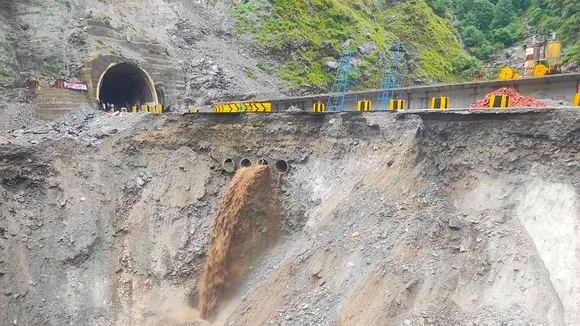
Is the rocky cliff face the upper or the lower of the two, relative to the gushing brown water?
upper

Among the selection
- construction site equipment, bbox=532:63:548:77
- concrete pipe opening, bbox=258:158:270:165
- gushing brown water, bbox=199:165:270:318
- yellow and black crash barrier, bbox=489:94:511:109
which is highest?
construction site equipment, bbox=532:63:548:77

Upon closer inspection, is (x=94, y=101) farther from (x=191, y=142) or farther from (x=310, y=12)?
(x=310, y=12)

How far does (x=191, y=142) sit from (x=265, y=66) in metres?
16.8

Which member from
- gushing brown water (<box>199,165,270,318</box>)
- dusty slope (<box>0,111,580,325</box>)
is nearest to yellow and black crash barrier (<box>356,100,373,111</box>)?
dusty slope (<box>0,111,580,325</box>)

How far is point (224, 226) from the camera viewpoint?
632 inches

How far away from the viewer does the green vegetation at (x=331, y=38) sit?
3388 centimetres

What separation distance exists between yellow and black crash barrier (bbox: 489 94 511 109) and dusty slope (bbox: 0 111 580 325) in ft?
2.97

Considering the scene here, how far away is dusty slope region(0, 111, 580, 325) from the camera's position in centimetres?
1012

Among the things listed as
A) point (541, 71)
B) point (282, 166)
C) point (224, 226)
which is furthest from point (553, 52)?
point (224, 226)

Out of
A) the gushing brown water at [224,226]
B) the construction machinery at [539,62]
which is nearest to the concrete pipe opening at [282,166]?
the gushing brown water at [224,226]

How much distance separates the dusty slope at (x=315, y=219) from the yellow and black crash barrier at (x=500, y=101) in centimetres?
90

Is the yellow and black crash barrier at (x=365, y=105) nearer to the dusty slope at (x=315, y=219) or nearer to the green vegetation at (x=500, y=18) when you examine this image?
the dusty slope at (x=315, y=219)

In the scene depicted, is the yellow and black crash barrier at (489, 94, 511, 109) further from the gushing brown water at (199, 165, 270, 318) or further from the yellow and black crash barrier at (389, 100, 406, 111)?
the gushing brown water at (199, 165, 270, 318)

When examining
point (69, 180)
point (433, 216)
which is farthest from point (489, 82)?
point (69, 180)
